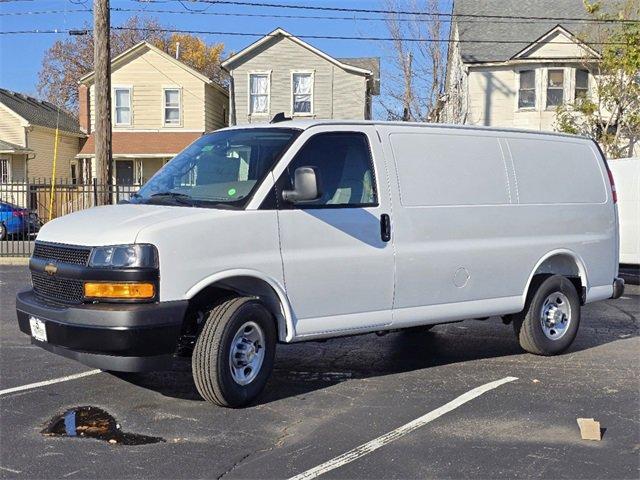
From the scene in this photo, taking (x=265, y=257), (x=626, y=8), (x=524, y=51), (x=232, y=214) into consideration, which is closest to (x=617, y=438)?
(x=265, y=257)

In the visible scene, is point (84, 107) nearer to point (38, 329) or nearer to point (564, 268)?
point (564, 268)

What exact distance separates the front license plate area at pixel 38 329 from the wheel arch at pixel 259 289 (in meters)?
1.10

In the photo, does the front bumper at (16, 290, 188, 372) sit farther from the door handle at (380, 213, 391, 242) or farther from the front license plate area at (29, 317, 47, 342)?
the door handle at (380, 213, 391, 242)

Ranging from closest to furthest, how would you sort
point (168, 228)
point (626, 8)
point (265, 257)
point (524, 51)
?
point (168, 228) → point (265, 257) → point (626, 8) → point (524, 51)

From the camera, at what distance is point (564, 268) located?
7.59m

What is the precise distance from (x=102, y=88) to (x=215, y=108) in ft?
60.0

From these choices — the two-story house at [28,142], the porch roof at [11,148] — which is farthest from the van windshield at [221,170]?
the porch roof at [11,148]

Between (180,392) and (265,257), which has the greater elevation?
(265,257)

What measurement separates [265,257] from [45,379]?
2351 mm

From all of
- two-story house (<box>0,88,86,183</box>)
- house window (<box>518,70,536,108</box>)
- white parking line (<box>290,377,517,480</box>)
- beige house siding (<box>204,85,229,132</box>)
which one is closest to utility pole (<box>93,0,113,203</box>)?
white parking line (<box>290,377,517,480</box>)

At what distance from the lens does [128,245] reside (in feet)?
16.1

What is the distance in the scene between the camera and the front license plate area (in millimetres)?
5297

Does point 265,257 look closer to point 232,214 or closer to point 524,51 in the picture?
point 232,214

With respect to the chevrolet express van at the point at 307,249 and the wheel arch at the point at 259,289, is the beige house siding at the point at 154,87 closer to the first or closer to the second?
the chevrolet express van at the point at 307,249
